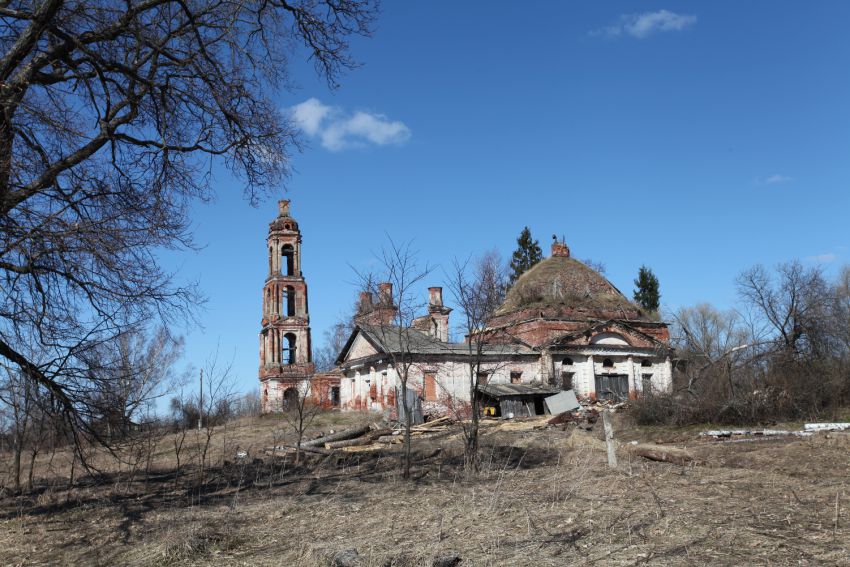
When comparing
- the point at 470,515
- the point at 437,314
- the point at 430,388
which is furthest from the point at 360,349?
the point at 470,515

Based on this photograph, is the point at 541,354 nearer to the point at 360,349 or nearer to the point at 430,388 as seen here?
the point at 430,388

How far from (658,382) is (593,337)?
4.50 meters

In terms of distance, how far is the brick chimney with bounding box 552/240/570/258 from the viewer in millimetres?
47719

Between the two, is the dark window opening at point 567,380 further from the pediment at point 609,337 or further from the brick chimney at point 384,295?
the brick chimney at point 384,295

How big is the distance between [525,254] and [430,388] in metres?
31.5

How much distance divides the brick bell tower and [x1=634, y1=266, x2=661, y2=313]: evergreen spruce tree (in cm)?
2947

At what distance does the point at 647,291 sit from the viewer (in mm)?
61031

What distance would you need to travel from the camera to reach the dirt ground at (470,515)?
7.27 meters

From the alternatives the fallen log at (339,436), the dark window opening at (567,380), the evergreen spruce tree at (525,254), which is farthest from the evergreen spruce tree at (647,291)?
the fallen log at (339,436)

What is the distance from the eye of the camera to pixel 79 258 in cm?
767

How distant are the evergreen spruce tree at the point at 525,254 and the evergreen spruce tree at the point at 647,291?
27.5ft

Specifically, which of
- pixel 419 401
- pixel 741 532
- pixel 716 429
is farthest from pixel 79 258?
pixel 419 401

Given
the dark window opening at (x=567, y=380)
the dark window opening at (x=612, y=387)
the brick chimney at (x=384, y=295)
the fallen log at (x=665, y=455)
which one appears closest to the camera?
the fallen log at (x=665, y=455)

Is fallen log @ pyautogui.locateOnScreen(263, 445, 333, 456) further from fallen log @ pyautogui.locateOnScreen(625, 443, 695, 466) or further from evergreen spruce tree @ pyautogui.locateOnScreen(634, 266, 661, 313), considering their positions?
evergreen spruce tree @ pyautogui.locateOnScreen(634, 266, 661, 313)
